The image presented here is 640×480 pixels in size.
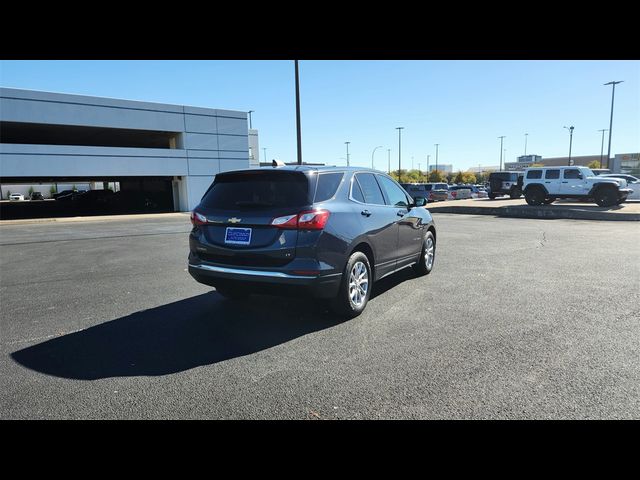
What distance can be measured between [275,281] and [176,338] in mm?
1171

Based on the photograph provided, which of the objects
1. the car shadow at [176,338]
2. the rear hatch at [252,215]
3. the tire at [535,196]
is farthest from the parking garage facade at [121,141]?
the rear hatch at [252,215]

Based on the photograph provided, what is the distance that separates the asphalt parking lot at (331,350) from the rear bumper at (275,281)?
0.45 meters

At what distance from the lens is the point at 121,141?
38.9 meters

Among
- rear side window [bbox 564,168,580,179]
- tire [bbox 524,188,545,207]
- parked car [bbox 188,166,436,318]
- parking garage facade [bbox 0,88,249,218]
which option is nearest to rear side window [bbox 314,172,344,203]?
parked car [bbox 188,166,436,318]

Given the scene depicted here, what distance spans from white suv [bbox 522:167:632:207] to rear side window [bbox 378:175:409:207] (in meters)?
18.5

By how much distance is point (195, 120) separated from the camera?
1284 inches

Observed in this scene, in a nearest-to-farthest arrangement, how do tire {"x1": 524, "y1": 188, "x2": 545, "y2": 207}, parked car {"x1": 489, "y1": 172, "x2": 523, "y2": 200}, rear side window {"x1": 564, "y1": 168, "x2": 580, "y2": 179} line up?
rear side window {"x1": 564, "y1": 168, "x2": 580, "y2": 179} → tire {"x1": 524, "y1": 188, "x2": 545, "y2": 207} → parked car {"x1": 489, "y1": 172, "x2": 523, "y2": 200}

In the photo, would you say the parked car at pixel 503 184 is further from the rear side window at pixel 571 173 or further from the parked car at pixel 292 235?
the parked car at pixel 292 235

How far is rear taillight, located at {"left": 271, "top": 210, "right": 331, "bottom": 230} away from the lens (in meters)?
4.43

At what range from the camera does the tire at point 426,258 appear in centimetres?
717

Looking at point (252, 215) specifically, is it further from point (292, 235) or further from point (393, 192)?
point (393, 192)

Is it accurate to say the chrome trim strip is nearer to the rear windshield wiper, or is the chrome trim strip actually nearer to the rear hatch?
the rear hatch
